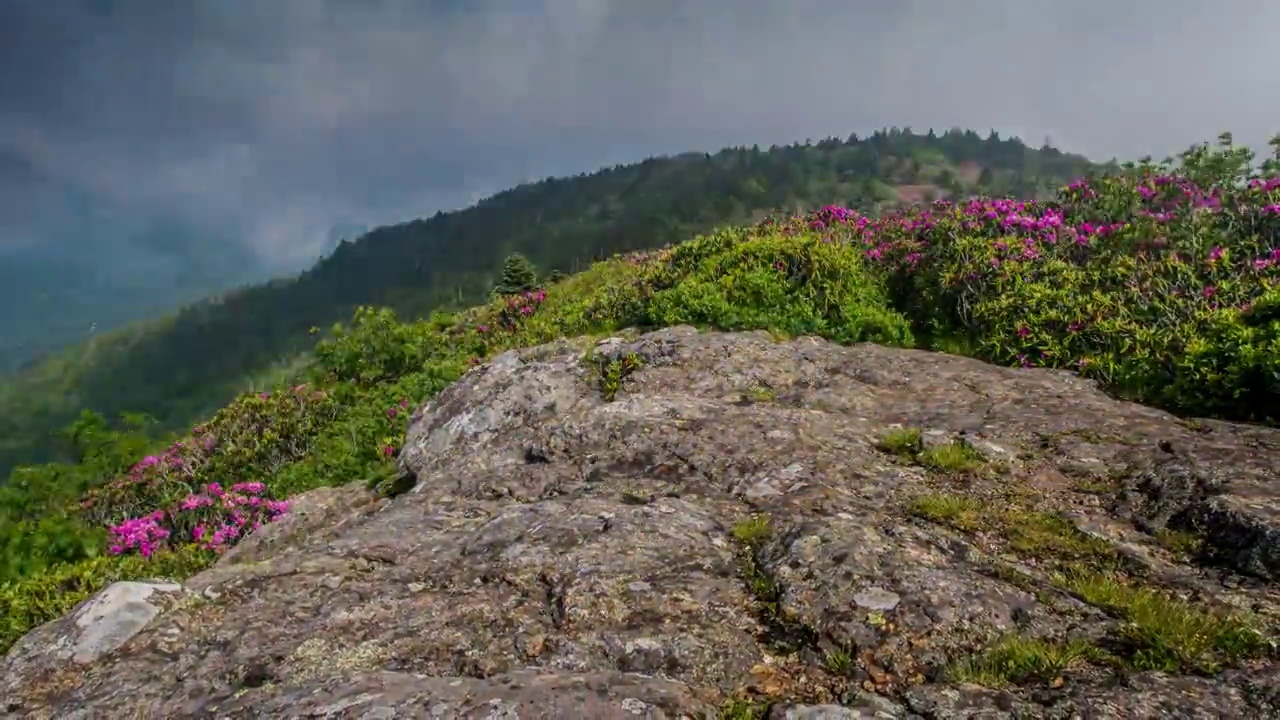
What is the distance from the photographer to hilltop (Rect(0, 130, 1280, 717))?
4246mm

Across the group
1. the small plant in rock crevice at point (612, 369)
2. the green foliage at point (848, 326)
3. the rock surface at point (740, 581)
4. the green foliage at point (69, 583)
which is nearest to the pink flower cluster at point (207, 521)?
the green foliage at point (848, 326)

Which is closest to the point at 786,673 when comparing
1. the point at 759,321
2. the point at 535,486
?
the point at 535,486

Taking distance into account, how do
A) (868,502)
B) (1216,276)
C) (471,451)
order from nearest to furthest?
1. (868,502)
2. (471,451)
3. (1216,276)

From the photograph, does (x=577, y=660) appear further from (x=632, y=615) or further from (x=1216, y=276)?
(x=1216, y=276)

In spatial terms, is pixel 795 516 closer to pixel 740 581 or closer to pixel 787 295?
pixel 740 581

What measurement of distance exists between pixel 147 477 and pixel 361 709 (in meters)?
16.7

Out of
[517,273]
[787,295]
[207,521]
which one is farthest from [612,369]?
[517,273]

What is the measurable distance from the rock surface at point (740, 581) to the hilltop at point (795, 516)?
0.10 feet

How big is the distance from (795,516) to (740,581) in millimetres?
1074

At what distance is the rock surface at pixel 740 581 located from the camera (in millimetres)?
4055

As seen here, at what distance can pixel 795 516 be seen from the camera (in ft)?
20.1

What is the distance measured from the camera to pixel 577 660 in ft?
15.2

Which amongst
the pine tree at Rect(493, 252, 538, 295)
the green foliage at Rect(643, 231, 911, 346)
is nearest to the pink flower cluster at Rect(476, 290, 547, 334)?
the green foliage at Rect(643, 231, 911, 346)

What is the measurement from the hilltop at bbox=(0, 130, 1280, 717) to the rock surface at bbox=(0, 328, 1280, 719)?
30 millimetres
